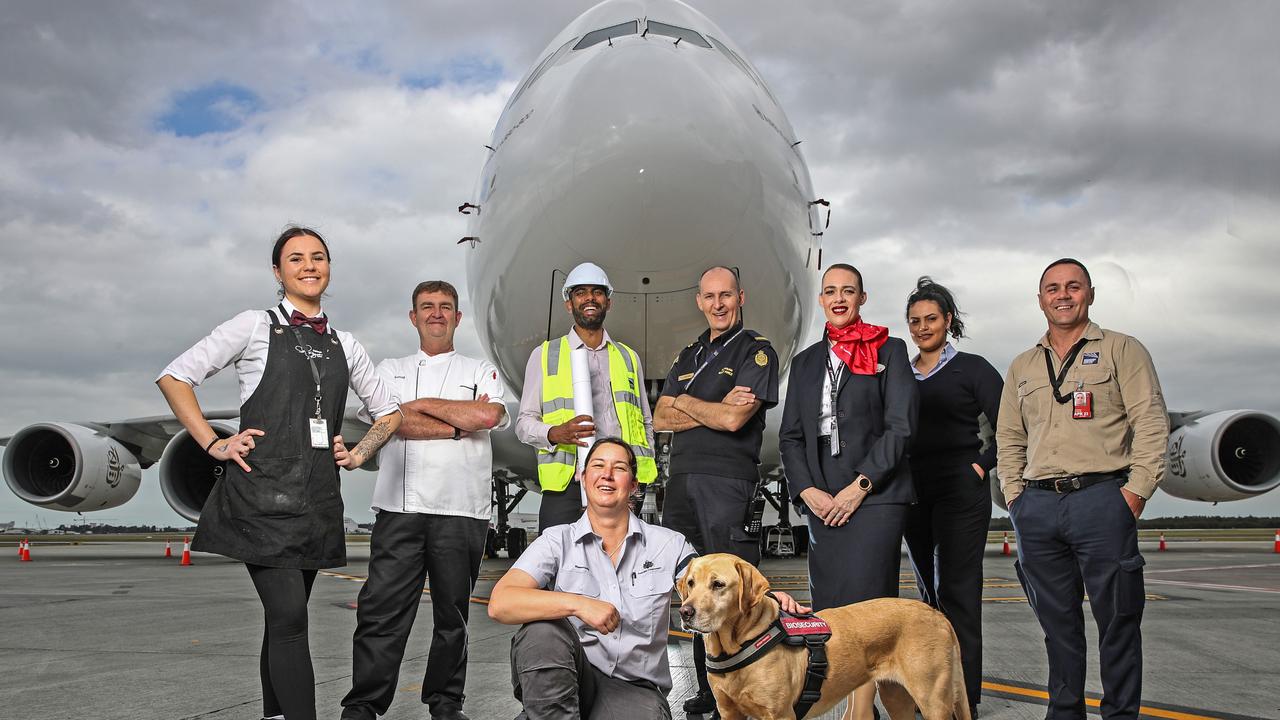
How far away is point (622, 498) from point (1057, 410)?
1592mm

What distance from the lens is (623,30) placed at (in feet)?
24.2

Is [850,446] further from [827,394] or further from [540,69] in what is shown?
[540,69]

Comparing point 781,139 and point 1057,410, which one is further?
point 781,139

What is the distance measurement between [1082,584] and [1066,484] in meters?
0.36

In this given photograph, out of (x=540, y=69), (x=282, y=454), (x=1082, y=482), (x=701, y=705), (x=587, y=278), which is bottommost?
(x=701, y=705)

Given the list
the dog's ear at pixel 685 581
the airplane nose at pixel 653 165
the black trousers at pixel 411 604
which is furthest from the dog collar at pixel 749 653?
the airplane nose at pixel 653 165

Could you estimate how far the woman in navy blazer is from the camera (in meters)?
3.04

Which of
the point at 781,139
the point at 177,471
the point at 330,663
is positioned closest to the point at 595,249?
the point at 781,139

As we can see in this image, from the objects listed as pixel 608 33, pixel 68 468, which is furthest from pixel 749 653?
pixel 68 468

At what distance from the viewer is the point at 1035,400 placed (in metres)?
3.21

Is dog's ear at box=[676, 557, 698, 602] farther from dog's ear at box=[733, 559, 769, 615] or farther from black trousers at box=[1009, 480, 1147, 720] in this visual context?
black trousers at box=[1009, 480, 1147, 720]

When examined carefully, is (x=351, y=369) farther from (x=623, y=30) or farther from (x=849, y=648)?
(x=623, y=30)

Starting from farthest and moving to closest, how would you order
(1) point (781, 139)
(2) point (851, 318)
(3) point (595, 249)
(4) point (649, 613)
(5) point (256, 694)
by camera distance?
(1) point (781, 139), (3) point (595, 249), (5) point (256, 694), (2) point (851, 318), (4) point (649, 613)

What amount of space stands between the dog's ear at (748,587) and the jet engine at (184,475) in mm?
10175
